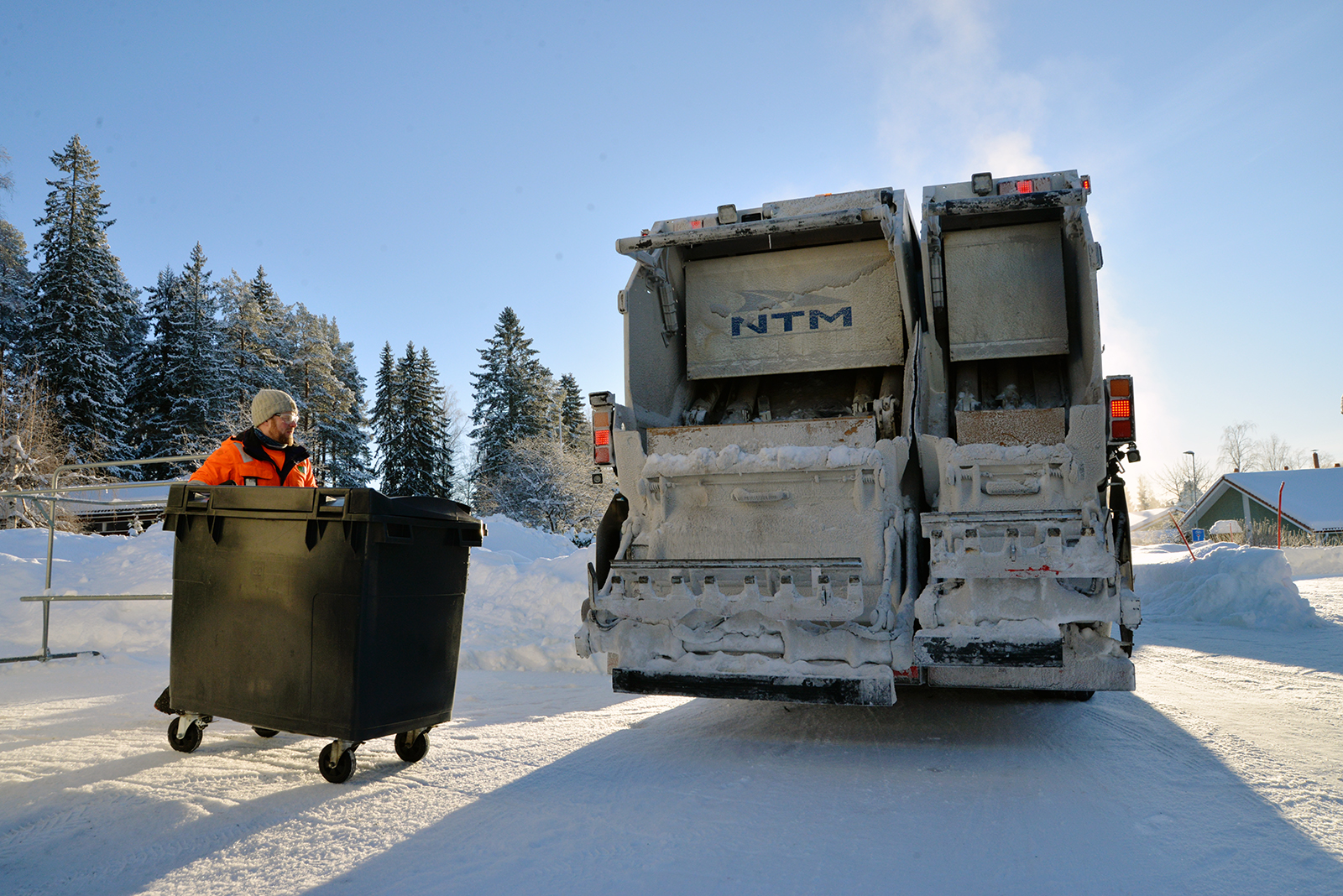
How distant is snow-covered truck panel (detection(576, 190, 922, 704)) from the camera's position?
378 cm

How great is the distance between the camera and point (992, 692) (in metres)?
5.50

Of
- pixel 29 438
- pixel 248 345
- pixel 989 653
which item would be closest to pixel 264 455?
pixel 989 653

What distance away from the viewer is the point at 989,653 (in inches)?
137

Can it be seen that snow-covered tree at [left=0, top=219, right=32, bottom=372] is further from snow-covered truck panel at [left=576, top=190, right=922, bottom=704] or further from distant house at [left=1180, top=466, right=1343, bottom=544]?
distant house at [left=1180, top=466, right=1343, bottom=544]

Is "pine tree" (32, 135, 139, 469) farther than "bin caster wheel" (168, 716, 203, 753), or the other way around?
"pine tree" (32, 135, 139, 469)

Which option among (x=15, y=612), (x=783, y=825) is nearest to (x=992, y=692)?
(x=783, y=825)

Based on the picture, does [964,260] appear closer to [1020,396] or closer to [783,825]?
[1020,396]

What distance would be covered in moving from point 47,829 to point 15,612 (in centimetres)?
710

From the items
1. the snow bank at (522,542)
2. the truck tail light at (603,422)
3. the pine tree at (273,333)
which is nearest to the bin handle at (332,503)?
the truck tail light at (603,422)

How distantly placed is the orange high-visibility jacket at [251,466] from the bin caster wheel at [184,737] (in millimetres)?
1121

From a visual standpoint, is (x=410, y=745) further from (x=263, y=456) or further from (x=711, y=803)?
(x=263, y=456)

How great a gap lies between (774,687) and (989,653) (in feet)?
3.05

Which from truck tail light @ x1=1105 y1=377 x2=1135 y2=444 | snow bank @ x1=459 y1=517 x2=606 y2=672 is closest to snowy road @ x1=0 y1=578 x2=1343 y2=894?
truck tail light @ x1=1105 y1=377 x2=1135 y2=444

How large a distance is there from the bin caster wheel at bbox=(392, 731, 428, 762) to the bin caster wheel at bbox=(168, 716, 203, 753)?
0.95 m
